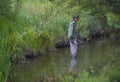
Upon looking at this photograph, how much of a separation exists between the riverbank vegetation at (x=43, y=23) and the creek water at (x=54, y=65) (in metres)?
0.59

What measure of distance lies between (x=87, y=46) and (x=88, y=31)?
4.67 feet

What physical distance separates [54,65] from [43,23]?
4.35m

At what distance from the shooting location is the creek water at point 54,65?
41.3 feet

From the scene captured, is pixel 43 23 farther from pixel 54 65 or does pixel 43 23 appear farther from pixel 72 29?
pixel 54 65

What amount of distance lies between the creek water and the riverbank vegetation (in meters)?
0.59

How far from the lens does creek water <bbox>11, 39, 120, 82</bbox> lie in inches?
496

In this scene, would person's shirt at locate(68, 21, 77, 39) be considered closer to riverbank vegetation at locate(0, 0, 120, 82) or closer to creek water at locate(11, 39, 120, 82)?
riverbank vegetation at locate(0, 0, 120, 82)

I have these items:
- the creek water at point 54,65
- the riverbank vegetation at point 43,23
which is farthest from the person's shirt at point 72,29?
the creek water at point 54,65

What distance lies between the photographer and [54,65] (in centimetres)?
1509

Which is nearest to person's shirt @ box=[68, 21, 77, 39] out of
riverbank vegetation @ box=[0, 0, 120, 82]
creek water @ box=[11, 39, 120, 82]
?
riverbank vegetation @ box=[0, 0, 120, 82]

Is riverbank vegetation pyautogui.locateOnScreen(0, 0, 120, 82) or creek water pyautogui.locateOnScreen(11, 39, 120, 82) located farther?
creek water pyautogui.locateOnScreen(11, 39, 120, 82)

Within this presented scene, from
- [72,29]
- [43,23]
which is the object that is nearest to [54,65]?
[72,29]

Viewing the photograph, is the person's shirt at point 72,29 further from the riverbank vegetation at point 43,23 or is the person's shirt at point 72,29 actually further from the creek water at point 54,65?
the creek water at point 54,65

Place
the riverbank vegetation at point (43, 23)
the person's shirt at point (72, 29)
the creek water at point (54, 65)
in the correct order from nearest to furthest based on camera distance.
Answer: the riverbank vegetation at point (43, 23)
the creek water at point (54, 65)
the person's shirt at point (72, 29)
